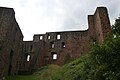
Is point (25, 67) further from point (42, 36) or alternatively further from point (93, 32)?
point (93, 32)

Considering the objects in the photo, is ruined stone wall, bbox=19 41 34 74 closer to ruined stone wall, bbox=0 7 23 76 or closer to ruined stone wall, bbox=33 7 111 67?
ruined stone wall, bbox=33 7 111 67

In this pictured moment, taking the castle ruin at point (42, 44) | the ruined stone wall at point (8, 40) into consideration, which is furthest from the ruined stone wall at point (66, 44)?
the ruined stone wall at point (8, 40)

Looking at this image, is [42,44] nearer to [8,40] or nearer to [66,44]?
[66,44]

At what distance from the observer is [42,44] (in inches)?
1091

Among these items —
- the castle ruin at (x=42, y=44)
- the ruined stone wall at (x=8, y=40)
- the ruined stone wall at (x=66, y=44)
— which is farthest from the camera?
the ruined stone wall at (x=66, y=44)

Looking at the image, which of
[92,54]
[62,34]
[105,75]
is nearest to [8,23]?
[62,34]

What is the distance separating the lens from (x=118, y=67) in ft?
27.9

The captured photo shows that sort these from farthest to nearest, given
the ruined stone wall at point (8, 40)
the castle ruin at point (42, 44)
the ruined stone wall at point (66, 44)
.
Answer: the ruined stone wall at point (66, 44), the castle ruin at point (42, 44), the ruined stone wall at point (8, 40)

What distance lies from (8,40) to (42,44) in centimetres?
827

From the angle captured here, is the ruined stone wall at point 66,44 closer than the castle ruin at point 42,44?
No

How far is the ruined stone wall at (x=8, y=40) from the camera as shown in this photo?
61.9 feet

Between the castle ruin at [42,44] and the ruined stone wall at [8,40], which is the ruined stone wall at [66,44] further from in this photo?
the ruined stone wall at [8,40]

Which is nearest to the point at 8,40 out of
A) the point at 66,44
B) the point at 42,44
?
the point at 42,44

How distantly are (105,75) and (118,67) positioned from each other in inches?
30.0
